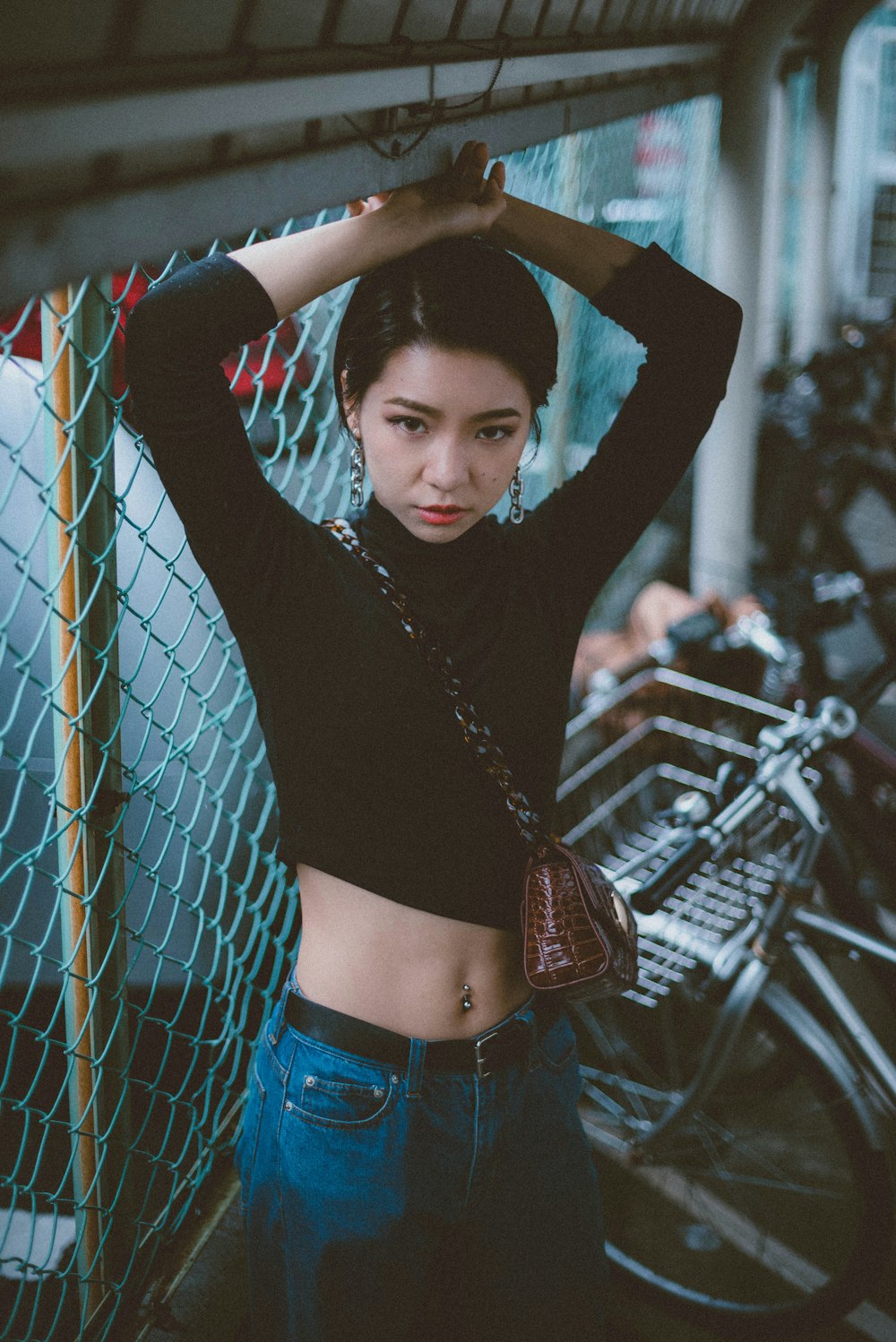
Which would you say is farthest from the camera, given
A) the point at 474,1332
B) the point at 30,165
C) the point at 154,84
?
the point at 474,1332

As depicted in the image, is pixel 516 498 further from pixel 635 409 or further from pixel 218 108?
pixel 218 108

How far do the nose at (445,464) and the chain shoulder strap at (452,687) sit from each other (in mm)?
143

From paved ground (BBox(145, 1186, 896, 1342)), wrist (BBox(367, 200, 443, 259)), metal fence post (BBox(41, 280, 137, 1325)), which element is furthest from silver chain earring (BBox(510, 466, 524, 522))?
paved ground (BBox(145, 1186, 896, 1342))

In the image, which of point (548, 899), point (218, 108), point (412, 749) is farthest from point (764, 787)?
point (218, 108)

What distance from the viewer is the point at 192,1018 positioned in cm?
239

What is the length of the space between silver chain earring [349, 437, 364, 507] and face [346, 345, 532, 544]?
0.05 m

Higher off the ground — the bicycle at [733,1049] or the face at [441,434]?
the face at [441,434]

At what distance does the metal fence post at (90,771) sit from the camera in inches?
53.2

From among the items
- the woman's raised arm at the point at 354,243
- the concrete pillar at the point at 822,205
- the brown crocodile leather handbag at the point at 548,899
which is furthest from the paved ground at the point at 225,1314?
the concrete pillar at the point at 822,205

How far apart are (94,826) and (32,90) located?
106 centimetres

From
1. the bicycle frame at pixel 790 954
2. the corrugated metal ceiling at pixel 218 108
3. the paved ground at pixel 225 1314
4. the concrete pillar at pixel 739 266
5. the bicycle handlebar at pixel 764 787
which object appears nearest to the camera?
the corrugated metal ceiling at pixel 218 108

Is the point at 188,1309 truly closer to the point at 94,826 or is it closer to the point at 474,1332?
the point at 474,1332

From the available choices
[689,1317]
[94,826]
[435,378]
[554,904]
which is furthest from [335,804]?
[689,1317]

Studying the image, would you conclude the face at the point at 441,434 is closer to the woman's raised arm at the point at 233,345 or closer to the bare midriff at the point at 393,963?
the woman's raised arm at the point at 233,345
